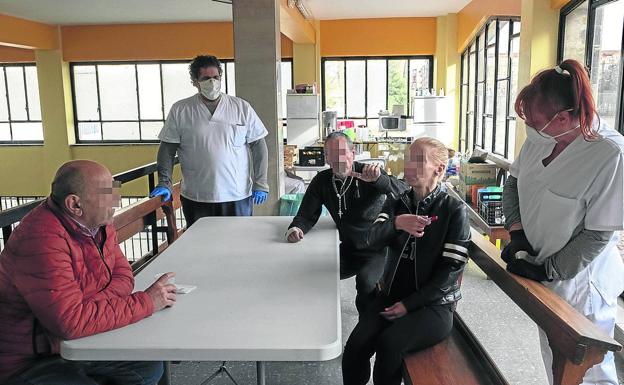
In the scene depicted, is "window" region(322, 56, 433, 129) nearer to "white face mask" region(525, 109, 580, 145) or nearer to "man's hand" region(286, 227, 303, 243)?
"man's hand" region(286, 227, 303, 243)

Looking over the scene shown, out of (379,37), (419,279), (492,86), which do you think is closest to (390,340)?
(419,279)

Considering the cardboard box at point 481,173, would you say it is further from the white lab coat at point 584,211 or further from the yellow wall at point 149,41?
the yellow wall at point 149,41

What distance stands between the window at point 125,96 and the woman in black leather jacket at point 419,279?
8.86 meters

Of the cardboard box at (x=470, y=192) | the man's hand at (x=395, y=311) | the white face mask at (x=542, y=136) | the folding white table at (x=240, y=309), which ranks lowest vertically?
the man's hand at (x=395, y=311)

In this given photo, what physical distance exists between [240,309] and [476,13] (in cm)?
746

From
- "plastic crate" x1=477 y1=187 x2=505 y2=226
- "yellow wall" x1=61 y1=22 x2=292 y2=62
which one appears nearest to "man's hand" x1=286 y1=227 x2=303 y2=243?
"plastic crate" x1=477 y1=187 x2=505 y2=226

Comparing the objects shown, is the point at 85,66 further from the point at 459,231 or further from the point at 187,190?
the point at 459,231

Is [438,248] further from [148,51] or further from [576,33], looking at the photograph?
[148,51]

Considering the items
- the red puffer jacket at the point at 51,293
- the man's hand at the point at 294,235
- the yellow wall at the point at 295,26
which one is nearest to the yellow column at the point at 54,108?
the yellow wall at the point at 295,26

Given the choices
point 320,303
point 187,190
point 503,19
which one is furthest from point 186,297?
point 503,19

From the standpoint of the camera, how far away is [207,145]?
2982 millimetres

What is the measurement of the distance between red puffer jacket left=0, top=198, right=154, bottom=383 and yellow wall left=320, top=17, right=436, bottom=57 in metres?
9.17

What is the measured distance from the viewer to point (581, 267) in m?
1.62

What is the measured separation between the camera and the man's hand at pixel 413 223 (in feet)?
6.09
